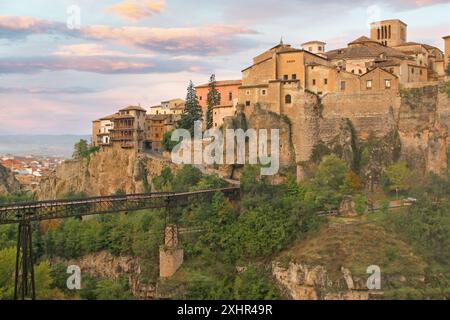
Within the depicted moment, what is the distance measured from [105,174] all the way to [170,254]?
21671 mm

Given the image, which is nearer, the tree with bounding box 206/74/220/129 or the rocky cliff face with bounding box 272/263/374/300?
the rocky cliff face with bounding box 272/263/374/300

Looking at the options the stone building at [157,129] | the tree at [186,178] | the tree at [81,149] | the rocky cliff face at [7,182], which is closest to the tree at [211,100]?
the stone building at [157,129]

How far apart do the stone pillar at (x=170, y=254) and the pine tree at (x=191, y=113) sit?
1819cm

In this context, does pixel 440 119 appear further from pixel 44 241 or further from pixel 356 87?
pixel 44 241

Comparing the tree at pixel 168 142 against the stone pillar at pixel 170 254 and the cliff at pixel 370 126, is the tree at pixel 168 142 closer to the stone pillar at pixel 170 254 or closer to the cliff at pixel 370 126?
the cliff at pixel 370 126

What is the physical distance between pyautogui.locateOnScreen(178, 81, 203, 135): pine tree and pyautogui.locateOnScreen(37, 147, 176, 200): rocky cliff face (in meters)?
4.75

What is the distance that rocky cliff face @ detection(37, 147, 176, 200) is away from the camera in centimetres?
5919

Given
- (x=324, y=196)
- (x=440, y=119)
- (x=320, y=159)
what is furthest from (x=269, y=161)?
(x=440, y=119)

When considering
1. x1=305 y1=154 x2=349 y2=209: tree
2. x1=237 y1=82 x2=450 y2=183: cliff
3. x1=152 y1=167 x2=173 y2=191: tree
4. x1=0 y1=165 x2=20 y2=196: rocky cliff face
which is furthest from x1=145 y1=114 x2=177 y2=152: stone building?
x1=0 y1=165 x2=20 y2=196: rocky cliff face

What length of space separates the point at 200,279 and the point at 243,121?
15.2 metres

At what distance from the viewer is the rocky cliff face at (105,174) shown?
5919 centimetres

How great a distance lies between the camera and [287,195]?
47.4 m

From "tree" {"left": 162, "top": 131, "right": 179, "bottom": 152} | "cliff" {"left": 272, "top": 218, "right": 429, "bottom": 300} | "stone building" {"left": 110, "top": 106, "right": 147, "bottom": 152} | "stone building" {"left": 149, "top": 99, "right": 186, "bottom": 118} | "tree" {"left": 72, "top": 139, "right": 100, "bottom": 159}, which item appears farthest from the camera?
"stone building" {"left": 149, "top": 99, "right": 186, "bottom": 118}

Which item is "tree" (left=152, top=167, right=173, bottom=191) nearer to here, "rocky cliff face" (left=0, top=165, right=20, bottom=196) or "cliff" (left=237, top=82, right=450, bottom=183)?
"cliff" (left=237, top=82, right=450, bottom=183)
